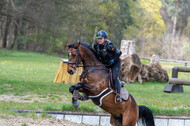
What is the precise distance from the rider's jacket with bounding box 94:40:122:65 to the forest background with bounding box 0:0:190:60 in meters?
22.9

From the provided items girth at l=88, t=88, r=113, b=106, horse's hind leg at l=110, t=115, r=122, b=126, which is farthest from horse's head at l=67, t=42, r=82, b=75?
horse's hind leg at l=110, t=115, r=122, b=126

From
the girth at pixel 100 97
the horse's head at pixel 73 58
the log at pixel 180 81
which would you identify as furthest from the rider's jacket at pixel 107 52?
the log at pixel 180 81

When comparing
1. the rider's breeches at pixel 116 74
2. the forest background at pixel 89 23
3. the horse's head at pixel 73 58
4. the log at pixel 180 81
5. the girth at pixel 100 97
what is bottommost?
the log at pixel 180 81

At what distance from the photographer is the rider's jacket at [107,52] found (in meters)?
6.66

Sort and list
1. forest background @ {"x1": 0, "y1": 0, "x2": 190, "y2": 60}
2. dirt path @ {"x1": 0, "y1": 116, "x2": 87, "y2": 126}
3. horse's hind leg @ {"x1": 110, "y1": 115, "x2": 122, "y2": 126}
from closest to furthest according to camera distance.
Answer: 1. dirt path @ {"x1": 0, "y1": 116, "x2": 87, "y2": 126}
2. horse's hind leg @ {"x1": 110, "y1": 115, "x2": 122, "y2": 126}
3. forest background @ {"x1": 0, "y1": 0, "x2": 190, "y2": 60}

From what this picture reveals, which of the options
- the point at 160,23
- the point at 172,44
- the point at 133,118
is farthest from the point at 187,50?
the point at 133,118

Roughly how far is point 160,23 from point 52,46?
82.1 feet

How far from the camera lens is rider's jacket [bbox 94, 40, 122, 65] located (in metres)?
6.66

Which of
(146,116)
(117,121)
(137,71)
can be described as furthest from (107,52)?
(137,71)

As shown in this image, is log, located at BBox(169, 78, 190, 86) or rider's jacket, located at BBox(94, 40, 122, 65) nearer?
rider's jacket, located at BBox(94, 40, 122, 65)

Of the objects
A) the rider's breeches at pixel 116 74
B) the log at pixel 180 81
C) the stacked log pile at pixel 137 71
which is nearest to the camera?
the rider's breeches at pixel 116 74

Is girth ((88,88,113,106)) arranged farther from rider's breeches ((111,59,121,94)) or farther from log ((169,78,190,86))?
log ((169,78,190,86))

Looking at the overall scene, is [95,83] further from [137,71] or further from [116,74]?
[137,71]

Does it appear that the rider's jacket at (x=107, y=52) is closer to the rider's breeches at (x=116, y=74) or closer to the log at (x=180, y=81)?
the rider's breeches at (x=116, y=74)
